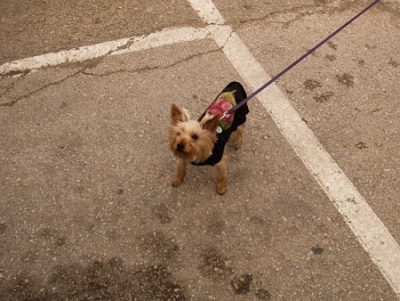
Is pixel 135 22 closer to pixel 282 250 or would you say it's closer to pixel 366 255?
pixel 282 250

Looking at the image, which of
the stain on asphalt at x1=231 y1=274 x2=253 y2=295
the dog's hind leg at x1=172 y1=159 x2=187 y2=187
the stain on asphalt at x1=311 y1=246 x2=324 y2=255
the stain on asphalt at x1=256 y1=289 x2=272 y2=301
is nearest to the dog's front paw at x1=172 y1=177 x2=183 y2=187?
the dog's hind leg at x1=172 y1=159 x2=187 y2=187

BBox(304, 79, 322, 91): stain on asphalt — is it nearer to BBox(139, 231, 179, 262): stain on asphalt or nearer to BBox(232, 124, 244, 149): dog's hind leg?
BBox(232, 124, 244, 149): dog's hind leg

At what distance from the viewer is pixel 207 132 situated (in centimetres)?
353

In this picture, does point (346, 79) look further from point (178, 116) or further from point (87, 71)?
point (87, 71)

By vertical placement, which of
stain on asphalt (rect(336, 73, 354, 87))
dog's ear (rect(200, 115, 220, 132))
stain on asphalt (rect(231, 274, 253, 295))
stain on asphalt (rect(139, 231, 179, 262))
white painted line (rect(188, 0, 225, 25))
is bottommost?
stain on asphalt (rect(231, 274, 253, 295))

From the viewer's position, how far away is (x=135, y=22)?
19.8 ft

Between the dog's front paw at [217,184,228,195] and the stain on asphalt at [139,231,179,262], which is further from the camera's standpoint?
the dog's front paw at [217,184,228,195]

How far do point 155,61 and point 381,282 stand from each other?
396 cm

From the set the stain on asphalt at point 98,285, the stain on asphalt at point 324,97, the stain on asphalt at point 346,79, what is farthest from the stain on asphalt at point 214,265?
the stain on asphalt at point 346,79

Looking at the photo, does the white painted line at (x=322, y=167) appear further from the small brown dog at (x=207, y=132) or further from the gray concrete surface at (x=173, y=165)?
the small brown dog at (x=207, y=132)

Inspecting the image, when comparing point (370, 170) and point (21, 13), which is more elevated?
point (21, 13)

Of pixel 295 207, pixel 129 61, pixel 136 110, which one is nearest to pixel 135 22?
pixel 129 61

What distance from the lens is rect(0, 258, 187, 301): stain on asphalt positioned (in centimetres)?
368

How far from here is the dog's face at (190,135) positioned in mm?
3506
